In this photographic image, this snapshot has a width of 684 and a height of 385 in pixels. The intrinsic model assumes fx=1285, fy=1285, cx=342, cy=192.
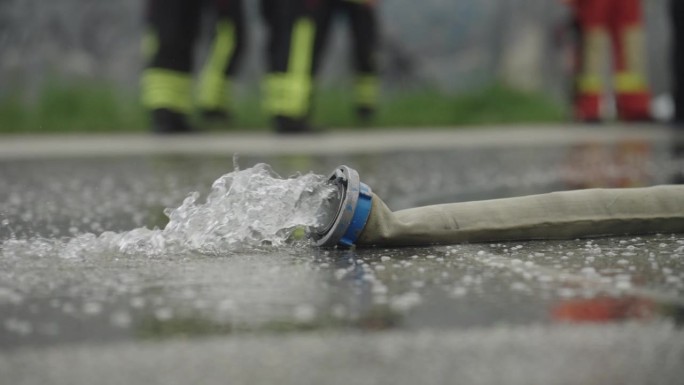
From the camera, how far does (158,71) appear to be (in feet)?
31.2

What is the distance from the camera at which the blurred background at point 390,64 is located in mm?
12586

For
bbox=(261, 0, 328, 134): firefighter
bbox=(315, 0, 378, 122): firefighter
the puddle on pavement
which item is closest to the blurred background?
bbox=(315, 0, 378, 122): firefighter

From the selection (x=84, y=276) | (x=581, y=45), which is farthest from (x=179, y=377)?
(x=581, y=45)

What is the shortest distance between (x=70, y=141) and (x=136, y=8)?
4.00 m

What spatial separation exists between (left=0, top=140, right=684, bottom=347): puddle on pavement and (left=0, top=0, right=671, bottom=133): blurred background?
8.08 meters

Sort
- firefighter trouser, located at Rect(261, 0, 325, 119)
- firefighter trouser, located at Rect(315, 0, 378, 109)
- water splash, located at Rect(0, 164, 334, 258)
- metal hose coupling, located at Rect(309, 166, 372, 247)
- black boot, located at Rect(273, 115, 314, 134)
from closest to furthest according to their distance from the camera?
metal hose coupling, located at Rect(309, 166, 372, 247)
water splash, located at Rect(0, 164, 334, 258)
firefighter trouser, located at Rect(261, 0, 325, 119)
black boot, located at Rect(273, 115, 314, 134)
firefighter trouser, located at Rect(315, 0, 378, 109)

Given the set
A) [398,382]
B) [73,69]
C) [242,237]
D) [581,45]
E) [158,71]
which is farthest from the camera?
[73,69]

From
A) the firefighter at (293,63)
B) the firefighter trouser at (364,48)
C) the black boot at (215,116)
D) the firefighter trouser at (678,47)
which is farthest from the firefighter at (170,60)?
the firefighter trouser at (678,47)

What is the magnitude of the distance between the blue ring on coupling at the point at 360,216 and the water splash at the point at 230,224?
10cm

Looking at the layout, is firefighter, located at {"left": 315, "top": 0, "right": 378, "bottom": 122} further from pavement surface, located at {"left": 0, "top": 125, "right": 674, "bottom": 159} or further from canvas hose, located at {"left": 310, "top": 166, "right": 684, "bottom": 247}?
canvas hose, located at {"left": 310, "top": 166, "right": 684, "bottom": 247}

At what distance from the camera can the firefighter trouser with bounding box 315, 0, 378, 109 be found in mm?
11070

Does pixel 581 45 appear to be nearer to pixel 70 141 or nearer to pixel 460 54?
pixel 460 54

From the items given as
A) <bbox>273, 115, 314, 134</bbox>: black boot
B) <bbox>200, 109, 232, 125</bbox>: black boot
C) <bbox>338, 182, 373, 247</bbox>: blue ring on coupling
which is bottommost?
<bbox>200, 109, 232, 125</bbox>: black boot

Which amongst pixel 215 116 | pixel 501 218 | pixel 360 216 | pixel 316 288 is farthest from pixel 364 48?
pixel 316 288
